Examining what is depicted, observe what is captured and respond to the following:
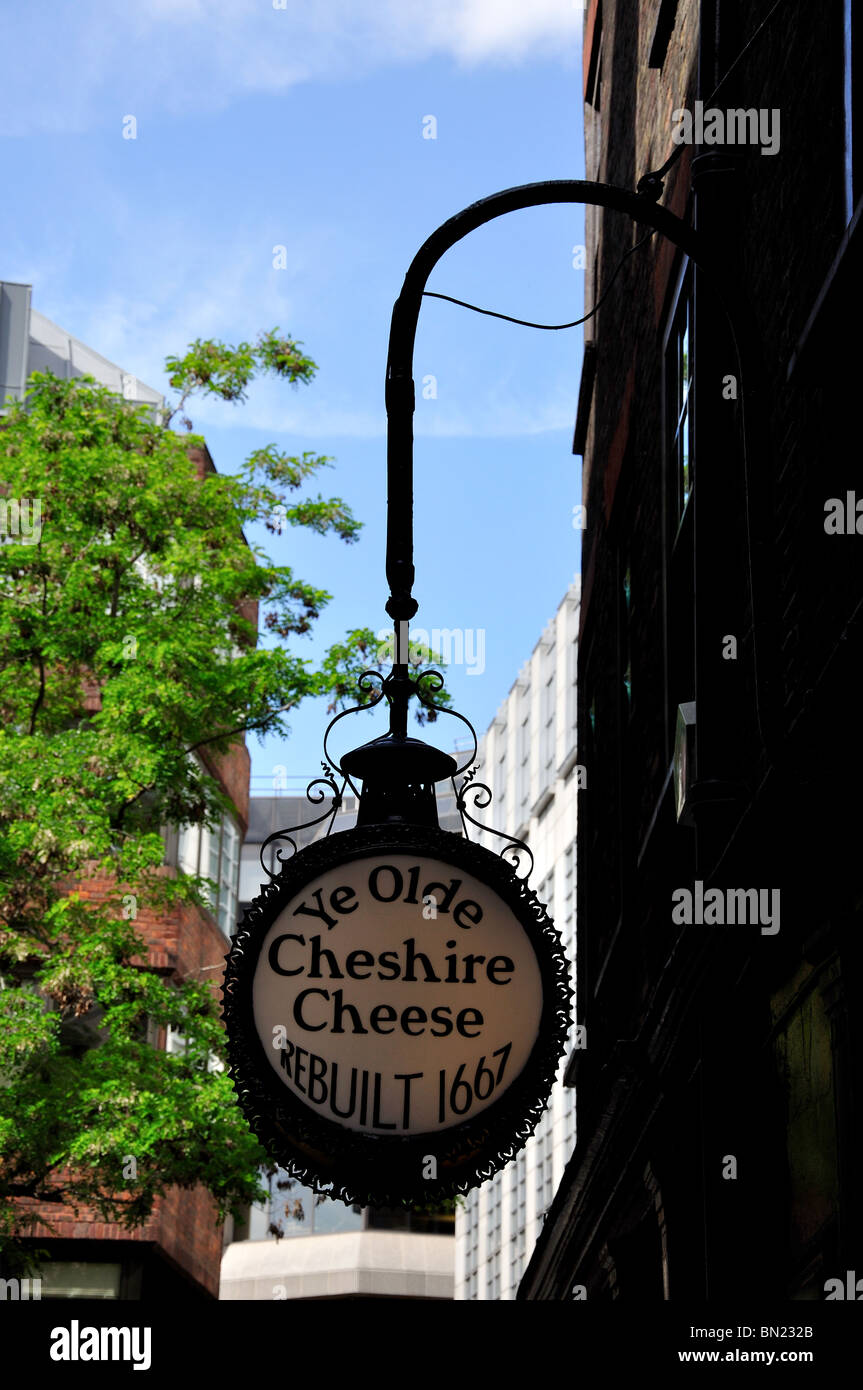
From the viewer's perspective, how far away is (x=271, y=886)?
12.5ft

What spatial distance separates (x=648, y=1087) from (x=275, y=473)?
12.3 metres

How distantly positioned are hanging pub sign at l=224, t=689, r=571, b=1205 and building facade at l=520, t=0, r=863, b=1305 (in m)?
1.01

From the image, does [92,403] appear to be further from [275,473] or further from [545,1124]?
[545,1124]

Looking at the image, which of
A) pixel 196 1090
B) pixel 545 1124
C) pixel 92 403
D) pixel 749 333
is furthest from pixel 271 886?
pixel 545 1124

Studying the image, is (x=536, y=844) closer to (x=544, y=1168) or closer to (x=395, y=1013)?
(x=544, y=1168)

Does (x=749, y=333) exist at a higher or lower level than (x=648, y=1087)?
higher

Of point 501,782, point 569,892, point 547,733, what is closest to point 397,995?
point 569,892

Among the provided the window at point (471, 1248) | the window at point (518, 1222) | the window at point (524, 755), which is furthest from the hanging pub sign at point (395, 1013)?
the window at point (471, 1248)

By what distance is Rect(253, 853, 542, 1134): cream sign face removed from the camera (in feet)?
12.0

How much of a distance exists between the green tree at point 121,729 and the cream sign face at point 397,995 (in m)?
10.9

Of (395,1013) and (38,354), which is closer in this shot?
(395,1013)

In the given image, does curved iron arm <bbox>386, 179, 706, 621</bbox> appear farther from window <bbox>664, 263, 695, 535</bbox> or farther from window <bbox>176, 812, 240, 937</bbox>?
window <bbox>176, 812, 240, 937</bbox>

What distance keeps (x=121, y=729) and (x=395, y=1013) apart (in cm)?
1304

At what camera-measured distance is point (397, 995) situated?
12.3 ft
